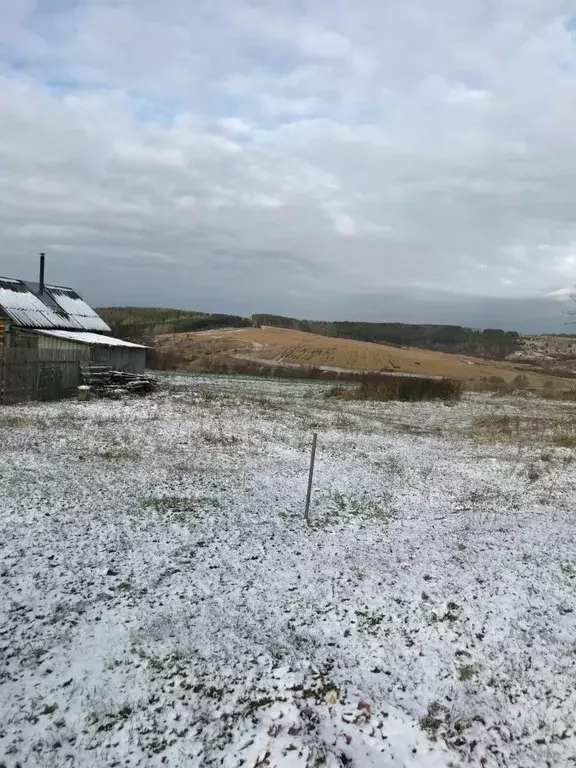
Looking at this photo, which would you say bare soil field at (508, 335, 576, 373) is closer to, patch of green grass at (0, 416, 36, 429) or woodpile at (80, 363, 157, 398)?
woodpile at (80, 363, 157, 398)

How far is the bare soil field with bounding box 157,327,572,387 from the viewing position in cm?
6456

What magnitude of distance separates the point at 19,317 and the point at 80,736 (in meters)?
29.2

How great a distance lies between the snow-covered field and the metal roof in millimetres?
19337

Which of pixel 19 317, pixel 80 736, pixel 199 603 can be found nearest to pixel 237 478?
pixel 199 603

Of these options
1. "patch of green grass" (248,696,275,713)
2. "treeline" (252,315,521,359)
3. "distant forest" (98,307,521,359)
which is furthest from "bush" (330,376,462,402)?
"treeline" (252,315,521,359)

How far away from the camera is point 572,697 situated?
4.72m

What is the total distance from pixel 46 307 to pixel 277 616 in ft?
103

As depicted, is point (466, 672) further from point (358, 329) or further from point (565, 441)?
point (358, 329)

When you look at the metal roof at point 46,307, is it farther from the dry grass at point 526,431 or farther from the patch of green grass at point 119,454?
the dry grass at point 526,431

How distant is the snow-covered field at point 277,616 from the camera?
417 centimetres

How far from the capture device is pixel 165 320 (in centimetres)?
10744

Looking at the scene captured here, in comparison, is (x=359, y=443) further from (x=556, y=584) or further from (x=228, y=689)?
(x=228, y=689)

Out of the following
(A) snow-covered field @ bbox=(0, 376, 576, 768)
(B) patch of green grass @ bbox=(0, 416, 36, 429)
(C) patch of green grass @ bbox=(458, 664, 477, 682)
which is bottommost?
(B) patch of green grass @ bbox=(0, 416, 36, 429)

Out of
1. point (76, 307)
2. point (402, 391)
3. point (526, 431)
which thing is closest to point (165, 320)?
point (76, 307)
